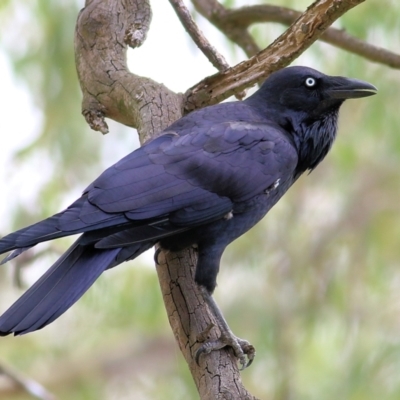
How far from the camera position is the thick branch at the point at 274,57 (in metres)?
4.08

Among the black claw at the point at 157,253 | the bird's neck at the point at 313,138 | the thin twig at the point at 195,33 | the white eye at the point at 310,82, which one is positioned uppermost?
the thin twig at the point at 195,33

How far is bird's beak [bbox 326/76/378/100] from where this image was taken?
4.30 m

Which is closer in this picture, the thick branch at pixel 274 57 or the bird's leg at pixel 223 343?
the bird's leg at pixel 223 343

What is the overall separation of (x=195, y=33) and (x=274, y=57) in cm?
65

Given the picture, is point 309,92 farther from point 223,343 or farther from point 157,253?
point 223,343

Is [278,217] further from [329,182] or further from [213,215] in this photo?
[213,215]

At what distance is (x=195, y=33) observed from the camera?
4.77 meters

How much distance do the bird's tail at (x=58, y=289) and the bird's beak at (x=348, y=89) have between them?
5.28ft

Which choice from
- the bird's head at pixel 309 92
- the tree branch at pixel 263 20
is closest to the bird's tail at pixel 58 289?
the bird's head at pixel 309 92

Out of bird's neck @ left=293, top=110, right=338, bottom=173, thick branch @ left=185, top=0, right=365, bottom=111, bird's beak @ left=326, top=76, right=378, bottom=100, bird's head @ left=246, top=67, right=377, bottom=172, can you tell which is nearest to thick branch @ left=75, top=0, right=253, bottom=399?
thick branch @ left=185, top=0, right=365, bottom=111

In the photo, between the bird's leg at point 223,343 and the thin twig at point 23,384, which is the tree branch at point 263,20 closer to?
the bird's leg at point 223,343

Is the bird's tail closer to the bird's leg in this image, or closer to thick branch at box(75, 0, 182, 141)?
the bird's leg

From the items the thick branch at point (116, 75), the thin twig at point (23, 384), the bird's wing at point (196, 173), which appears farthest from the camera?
the thin twig at point (23, 384)

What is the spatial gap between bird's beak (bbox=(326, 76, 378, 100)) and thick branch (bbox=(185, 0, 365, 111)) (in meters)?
0.28
